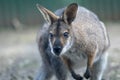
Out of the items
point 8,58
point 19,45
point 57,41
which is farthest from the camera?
point 19,45

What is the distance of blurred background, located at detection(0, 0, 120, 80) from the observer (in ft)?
34.7

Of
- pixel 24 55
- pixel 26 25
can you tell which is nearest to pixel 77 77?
pixel 24 55

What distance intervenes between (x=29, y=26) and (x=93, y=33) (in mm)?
6562

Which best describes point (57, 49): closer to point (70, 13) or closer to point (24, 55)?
point (70, 13)

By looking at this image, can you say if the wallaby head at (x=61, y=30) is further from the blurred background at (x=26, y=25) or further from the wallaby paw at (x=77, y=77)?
the blurred background at (x=26, y=25)

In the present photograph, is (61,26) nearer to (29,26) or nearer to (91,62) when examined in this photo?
(91,62)

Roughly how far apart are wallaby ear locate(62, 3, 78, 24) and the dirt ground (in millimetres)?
1896

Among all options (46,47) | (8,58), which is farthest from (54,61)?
(8,58)

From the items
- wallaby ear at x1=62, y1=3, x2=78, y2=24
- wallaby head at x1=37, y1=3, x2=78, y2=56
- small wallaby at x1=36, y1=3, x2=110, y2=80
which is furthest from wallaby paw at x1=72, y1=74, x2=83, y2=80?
wallaby ear at x1=62, y1=3, x2=78, y2=24

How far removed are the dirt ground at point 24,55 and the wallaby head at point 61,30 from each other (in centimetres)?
191

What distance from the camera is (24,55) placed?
10.8 meters

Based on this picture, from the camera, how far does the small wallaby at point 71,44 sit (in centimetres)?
627

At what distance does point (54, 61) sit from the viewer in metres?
6.98

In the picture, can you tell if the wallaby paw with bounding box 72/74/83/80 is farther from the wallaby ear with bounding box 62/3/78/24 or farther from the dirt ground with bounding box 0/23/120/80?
the dirt ground with bounding box 0/23/120/80
